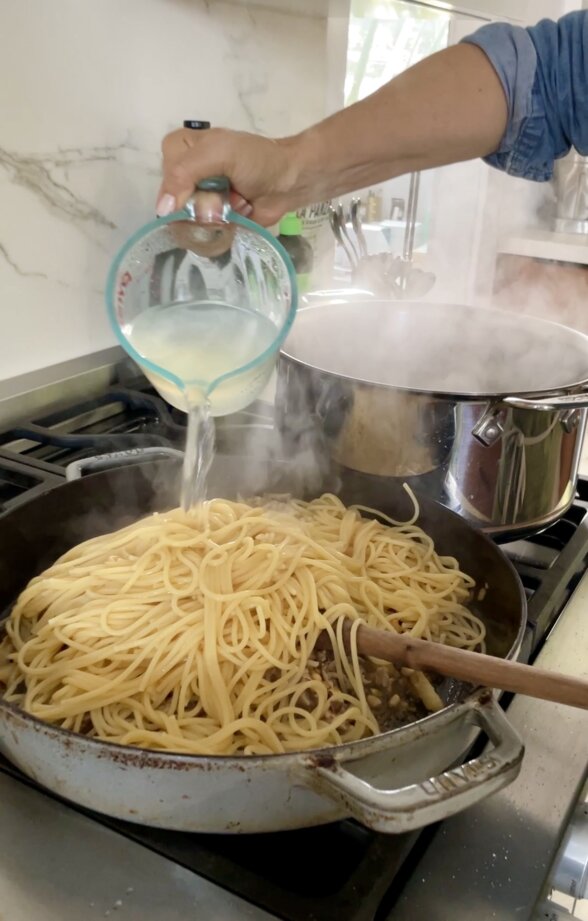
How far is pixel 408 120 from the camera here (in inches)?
42.4

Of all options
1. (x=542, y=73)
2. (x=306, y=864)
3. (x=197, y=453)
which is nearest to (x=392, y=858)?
(x=306, y=864)

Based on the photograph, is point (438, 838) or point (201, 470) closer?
point (438, 838)

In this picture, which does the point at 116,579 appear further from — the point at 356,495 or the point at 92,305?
the point at 92,305

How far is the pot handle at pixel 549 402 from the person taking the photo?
0.85 metres

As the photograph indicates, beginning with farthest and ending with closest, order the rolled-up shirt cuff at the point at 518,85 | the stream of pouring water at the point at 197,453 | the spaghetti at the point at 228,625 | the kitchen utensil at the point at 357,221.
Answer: the kitchen utensil at the point at 357,221, the rolled-up shirt cuff at the point at 518,85, the stream of pouring water at the point at 197,453, the spaghetti at the point at 228,625

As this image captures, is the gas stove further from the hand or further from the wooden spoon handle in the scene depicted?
the hand

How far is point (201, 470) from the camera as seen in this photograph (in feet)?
3.10

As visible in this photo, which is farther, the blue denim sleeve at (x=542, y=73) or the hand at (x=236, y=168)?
the blue denim sleeve at (x=542, y=73)

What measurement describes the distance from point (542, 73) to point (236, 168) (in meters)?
0.49

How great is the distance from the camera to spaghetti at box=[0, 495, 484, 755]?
74 centimetres

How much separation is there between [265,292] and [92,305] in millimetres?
545

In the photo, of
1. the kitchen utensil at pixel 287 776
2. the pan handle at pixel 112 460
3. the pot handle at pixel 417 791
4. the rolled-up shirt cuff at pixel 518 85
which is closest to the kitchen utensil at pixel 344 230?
the rolled-up shirt cuff at pixel 518 85

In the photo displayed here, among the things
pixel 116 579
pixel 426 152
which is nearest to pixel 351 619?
pixel 116 579

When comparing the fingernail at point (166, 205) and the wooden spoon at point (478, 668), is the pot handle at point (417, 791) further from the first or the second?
the fingernail at point (166, 205)
